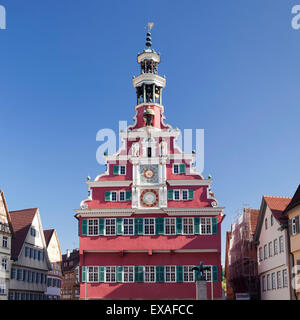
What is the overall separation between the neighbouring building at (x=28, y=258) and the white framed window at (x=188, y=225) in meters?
16.4

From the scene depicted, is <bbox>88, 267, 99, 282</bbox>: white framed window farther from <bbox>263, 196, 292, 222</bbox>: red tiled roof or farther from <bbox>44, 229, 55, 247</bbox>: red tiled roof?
<bbox>44, 229, 55, 247</bbox>: red tiled roof

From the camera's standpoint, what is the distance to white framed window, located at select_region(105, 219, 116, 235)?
129 feet

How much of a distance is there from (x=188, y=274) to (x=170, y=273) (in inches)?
56.5

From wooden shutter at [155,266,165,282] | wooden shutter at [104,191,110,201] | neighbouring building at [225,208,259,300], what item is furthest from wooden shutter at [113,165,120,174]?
neighbouring building at [225,208,259,300]

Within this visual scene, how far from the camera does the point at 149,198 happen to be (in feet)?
132

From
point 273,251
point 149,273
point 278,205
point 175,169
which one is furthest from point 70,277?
point 278,205

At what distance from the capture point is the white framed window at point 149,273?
38406 mm

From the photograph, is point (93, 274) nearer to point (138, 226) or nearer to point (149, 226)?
point (138, 226)

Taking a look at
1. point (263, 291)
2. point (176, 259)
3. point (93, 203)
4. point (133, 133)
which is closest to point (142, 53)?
point (133, 133)

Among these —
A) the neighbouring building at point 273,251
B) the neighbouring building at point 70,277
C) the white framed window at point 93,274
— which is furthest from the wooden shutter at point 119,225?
the neighbouring building at point 70,277

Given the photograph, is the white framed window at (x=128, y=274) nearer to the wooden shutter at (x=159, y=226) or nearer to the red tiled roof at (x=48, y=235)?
the wooden shutter at (x=159, y=226)

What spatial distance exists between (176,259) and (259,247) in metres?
8.80
